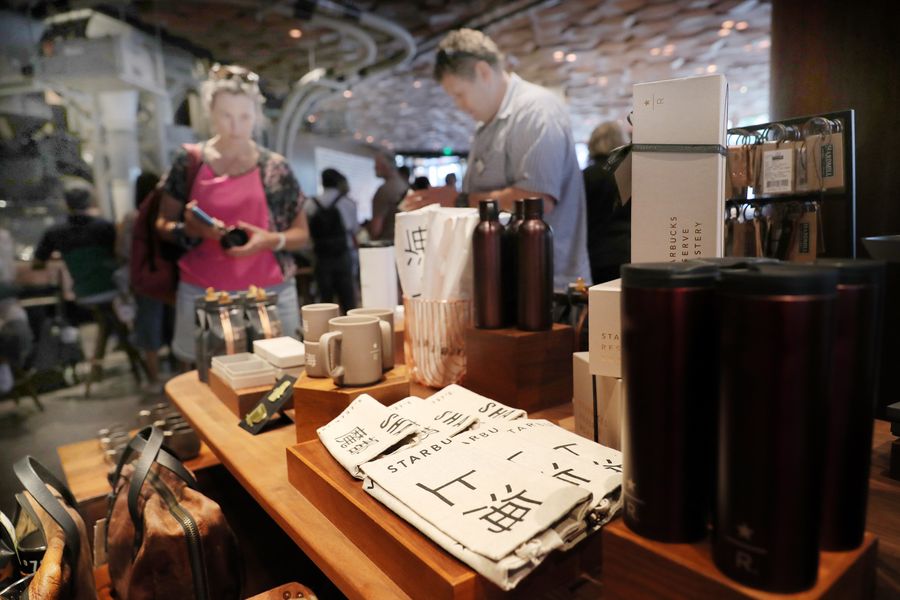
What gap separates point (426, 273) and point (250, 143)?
147cm

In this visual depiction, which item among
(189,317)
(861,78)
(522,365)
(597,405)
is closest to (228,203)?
(189,317)

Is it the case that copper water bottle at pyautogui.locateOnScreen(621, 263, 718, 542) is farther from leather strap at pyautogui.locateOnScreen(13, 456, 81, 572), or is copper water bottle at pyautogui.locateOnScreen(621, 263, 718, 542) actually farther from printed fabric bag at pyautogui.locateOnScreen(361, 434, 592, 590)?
leather strap at pyautogui.locateOnScreen(13, 456, 81, 572)

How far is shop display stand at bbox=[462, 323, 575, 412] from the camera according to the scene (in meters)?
1.15

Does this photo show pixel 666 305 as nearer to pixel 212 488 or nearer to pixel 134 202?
pixel 212 488

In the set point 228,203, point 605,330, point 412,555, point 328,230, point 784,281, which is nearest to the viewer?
point 784,281

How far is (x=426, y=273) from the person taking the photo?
4.20 ft

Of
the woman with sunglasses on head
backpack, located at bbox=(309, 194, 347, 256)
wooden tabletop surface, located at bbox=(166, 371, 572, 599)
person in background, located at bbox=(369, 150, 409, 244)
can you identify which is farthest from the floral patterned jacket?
backpack, located at bbox=(309, 194, 347, 256)

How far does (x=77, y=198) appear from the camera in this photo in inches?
149

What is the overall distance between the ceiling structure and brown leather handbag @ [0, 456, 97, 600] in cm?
393

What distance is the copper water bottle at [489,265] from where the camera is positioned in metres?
1.20

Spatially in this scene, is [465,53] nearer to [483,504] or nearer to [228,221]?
[228,221]

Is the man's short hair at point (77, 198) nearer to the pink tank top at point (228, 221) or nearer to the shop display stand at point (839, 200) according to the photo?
the pink tank top at point (228, 221)

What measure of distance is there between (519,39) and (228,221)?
509 centimetres

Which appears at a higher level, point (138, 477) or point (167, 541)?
point (138, 477)
